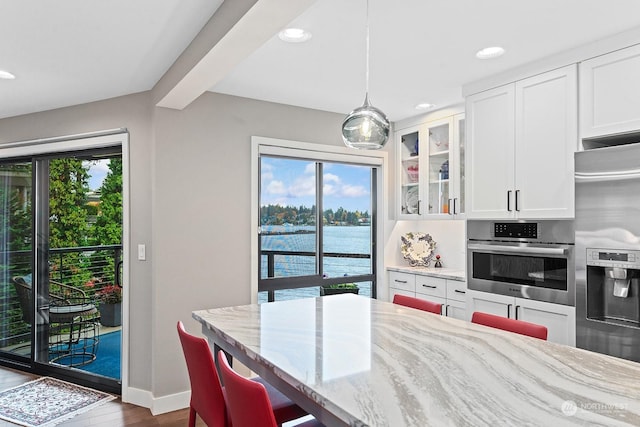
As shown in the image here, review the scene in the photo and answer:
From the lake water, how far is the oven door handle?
54.1 inches

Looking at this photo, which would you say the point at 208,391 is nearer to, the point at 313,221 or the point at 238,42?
the point at 238,42

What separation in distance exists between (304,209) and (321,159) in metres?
0.52

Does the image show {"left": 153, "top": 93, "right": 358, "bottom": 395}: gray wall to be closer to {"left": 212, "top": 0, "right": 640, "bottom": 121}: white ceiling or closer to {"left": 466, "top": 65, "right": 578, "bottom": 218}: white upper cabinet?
{"left": 212, "top": 0, "right": 640, "bottom": 121}: white ceiling

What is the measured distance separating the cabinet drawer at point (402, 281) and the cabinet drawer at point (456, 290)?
1.55ft

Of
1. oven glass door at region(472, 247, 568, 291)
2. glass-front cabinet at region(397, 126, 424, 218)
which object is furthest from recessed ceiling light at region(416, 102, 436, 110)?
oven glass door at region(472, 247, 568, 291)

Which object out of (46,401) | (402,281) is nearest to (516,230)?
(402,281)

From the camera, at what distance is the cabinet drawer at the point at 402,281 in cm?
413

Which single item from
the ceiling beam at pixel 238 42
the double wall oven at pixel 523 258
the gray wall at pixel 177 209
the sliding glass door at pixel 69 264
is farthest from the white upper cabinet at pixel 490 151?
the sliding glass door at pixel 69 264

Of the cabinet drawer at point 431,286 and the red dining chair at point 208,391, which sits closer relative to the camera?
the red dining chair at point 208,391

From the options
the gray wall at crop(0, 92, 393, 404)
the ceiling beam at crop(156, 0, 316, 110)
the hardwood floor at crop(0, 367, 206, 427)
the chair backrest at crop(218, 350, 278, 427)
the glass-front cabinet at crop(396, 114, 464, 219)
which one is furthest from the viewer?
the glass-front cabinet at crop(396, 114, 464, 219)

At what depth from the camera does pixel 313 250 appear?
4160 mm

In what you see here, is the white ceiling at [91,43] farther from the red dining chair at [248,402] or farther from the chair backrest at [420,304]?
the chair backrest at [420,304]

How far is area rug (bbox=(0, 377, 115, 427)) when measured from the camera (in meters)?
2.96

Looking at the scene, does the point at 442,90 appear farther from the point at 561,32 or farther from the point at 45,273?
the point at 45,273
